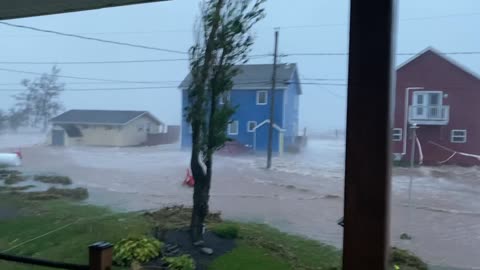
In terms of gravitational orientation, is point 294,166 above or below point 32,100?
below

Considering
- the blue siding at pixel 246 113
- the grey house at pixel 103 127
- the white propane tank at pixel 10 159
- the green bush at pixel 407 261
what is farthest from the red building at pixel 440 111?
the white propane tank at pixel 10 159

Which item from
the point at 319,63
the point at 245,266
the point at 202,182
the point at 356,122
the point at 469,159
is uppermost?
the point at 319,63

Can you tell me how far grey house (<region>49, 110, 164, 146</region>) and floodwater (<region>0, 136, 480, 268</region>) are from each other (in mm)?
64

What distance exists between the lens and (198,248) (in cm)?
251

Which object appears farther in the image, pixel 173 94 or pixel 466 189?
pixel 173 94

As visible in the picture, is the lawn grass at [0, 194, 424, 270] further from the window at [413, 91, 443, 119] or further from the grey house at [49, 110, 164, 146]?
the window at [413, 91, 443, 119]

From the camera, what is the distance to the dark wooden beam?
3.00 feet

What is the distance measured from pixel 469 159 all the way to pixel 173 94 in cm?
170

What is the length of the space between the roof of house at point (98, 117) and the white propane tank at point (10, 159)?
17.4 inches

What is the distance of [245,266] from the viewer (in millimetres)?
2340

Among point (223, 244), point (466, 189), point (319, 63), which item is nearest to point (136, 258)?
point (223, 244)

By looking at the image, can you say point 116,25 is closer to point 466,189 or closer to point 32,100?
point 32,100

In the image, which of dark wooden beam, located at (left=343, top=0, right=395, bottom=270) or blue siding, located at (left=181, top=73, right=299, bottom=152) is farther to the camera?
blue siding, located at (left=181, top=73, right=299, bottom=152)

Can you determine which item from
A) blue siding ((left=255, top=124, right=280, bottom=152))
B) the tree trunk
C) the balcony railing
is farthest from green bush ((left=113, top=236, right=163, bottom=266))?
the balcony railing
